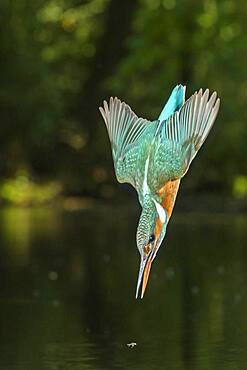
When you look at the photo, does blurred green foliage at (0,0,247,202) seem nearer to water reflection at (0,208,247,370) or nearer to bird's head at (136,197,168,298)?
water reflection at (0,208,247,370)

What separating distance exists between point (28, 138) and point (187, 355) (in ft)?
60.0

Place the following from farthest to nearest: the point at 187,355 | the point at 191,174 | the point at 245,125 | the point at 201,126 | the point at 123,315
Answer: the point at 245,125, the point at 191,174, the point at 123,315, the point at 187,355, the point at 201,126

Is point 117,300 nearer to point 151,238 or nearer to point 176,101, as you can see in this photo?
point 176,101

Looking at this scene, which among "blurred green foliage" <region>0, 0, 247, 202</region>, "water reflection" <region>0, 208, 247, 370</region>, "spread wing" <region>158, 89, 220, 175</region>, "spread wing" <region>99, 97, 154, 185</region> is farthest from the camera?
"blurred green foliage" <region>0, 0, 247, 202</region>

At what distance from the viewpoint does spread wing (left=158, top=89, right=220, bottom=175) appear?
6.98 meters

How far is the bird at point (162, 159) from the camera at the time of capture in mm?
6809

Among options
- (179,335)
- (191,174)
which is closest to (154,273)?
(179,335)

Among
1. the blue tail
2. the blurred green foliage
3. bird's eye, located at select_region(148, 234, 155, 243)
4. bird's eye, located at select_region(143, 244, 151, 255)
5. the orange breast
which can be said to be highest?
the blurred green foliage

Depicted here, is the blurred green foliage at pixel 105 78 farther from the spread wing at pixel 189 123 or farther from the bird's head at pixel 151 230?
the bird's head at pixel 151 230

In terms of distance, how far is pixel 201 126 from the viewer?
7.06 metres

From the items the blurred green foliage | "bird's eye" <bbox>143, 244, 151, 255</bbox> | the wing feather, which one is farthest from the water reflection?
the blurred green foliage

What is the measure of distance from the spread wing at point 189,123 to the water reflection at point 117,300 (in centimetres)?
234

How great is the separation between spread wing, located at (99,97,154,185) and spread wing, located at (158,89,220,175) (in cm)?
22

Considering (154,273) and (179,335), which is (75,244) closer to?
(154,273)
